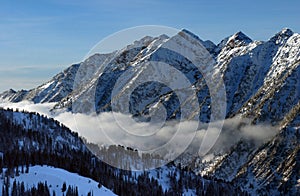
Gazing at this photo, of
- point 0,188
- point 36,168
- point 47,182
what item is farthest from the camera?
point 36,168

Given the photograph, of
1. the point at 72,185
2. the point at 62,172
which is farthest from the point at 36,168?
the point at 72,185

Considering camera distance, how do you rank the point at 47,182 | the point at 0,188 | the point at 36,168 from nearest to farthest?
1. the point at 0,188
2. the point at 47,182
3. the point at 36,168

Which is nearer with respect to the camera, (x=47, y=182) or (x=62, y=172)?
(x=47, y=182)

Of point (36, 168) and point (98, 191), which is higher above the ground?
point (36, 168)

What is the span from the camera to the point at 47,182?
Result: 156m

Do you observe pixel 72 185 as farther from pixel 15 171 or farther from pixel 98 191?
pixel 15 171

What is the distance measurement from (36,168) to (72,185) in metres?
22.9

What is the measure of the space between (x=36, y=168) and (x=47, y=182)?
19.0 m

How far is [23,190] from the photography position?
489ft

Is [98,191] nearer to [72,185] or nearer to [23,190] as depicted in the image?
[72,185]

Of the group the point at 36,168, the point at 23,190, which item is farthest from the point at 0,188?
the point at 36,168

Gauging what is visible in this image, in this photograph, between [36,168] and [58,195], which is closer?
[58,195]

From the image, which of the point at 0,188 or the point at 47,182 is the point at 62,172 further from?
the point at 0,188

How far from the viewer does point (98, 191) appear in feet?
531
